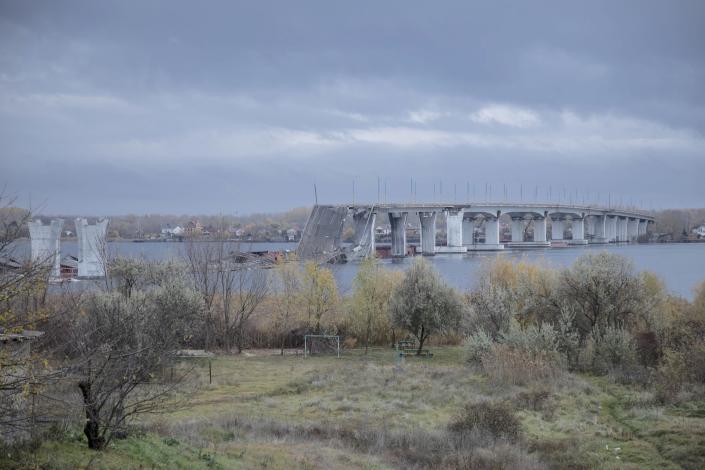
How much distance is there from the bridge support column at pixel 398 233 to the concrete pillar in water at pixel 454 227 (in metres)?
7.25

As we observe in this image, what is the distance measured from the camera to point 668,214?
157500 mm

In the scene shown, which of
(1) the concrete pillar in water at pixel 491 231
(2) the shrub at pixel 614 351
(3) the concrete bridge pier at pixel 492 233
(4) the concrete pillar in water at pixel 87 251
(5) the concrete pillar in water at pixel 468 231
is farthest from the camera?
(5) the concrete pillar in water at pixel 468 231

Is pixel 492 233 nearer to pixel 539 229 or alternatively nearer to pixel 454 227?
pixel 539 229

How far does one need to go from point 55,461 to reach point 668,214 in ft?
544

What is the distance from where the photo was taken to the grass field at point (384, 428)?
12.0 meters

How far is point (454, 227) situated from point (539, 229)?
19543 millimetres

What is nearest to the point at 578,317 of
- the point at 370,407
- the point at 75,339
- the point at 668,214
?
the point at 370,407

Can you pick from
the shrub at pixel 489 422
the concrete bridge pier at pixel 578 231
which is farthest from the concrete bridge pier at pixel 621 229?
the shrub at pixel 489 422

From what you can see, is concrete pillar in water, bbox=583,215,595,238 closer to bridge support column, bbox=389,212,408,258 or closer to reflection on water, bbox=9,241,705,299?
reflection on water, bbox=9,241,705,299

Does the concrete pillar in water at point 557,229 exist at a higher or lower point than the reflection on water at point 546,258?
higher

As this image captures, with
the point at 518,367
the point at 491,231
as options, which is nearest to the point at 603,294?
the point at 518,367

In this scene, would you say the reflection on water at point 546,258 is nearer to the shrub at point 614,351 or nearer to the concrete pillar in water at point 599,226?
the concrete pillar in water at point 599,226

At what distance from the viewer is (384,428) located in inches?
645

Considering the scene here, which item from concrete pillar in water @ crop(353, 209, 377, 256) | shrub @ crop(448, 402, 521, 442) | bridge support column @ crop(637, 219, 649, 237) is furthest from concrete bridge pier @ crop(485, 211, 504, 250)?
shrub @ crop(448, 402, 521, 442)
